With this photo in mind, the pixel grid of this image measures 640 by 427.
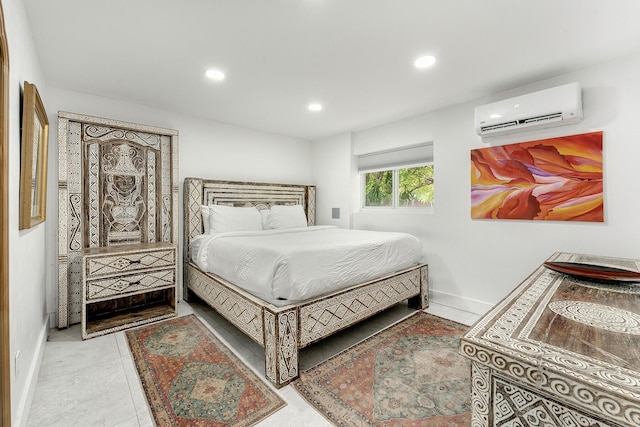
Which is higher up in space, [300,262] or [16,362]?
[300,262]

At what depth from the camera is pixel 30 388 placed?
167cm

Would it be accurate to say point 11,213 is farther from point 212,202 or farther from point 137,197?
point 212,202

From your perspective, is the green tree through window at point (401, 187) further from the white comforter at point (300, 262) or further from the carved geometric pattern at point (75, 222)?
→ the carved geometric pattern at point (75, 222)

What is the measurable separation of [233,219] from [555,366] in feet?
10.9

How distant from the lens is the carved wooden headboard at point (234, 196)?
3.47 meters

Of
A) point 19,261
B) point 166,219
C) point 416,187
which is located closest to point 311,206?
point 416,187

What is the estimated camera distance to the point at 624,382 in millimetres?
595

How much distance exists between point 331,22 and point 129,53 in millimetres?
1591

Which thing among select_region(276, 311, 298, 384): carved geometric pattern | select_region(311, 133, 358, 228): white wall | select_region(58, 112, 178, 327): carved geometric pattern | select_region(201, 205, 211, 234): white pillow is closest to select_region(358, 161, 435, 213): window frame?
select_region(311, 133, 358, 228): white wall

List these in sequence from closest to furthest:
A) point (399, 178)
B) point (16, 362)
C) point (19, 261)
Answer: point (16, 362)
point (19, 261)
point (399, 178)

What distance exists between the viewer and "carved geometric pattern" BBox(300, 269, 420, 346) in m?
2.03

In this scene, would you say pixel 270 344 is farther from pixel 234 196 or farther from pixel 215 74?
pixel 234 196

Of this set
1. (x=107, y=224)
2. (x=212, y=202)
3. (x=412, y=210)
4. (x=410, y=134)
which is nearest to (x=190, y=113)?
(x=212, y=202)

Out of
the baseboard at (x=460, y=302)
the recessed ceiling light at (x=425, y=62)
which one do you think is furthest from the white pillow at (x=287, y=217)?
the recessed ceiling light at (x=425, y=62)
